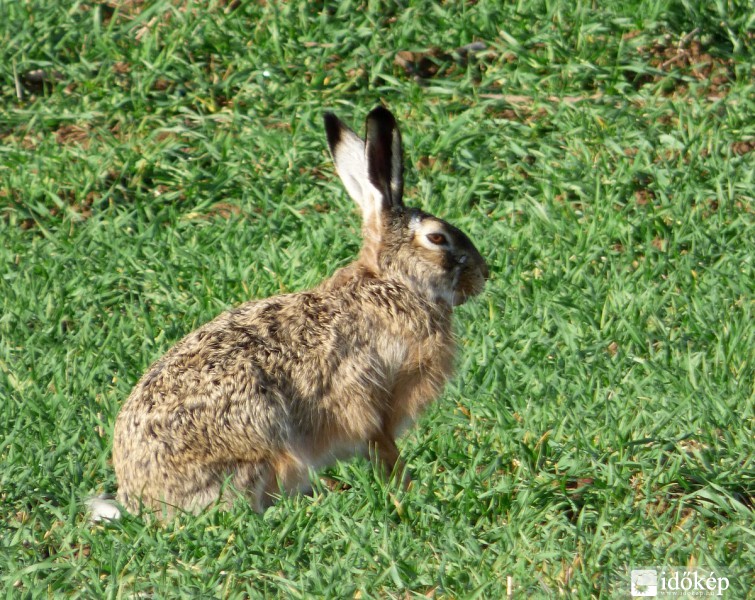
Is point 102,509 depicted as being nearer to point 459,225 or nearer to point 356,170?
point 356,170

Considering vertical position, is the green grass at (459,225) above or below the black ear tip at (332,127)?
below

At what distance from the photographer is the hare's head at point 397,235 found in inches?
203

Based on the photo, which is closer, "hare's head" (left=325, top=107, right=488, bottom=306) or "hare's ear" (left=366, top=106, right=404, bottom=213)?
"hare's ear" (left=366, top=106, right=404, bottom=213)

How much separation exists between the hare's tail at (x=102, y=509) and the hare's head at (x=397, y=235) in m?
1.48

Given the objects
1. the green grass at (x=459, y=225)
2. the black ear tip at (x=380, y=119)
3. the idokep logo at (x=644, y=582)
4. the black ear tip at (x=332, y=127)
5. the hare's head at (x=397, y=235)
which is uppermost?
the black ear tip at (x=380, y=119)

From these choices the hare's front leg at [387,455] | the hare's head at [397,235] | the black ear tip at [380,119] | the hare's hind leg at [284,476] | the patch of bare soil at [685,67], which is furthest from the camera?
the patch of bare soil at [685,67]

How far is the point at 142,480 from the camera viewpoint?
4422mm

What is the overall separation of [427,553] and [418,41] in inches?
170

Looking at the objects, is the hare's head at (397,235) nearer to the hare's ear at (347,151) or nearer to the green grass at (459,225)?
the hare's ear at (347,151)

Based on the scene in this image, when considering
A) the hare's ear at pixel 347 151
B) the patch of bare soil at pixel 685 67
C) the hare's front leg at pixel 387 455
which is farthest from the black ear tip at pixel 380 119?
the patch of bare soil at pixel 685 67

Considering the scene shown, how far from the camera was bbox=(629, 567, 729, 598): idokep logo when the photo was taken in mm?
3688

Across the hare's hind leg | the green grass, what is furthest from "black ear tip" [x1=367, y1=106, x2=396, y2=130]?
the hare's hind leg

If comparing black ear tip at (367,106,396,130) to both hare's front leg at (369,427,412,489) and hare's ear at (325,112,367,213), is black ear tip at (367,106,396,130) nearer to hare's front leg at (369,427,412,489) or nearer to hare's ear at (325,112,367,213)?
hare's ear at (325,112,367,213)

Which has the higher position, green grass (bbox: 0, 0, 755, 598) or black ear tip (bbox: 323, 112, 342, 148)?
black ear tip (bbox: 323, 112, 342, 148)
